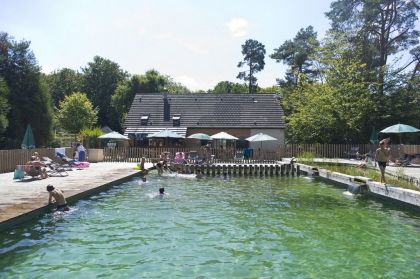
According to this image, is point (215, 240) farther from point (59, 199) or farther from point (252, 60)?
point (252, 60)

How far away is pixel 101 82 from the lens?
7494cm

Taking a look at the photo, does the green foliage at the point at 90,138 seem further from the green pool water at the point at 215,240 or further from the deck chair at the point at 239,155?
the green pool water at the point at 215,240

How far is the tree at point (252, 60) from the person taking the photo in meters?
72.2

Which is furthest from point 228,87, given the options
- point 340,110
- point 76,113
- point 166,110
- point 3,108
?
point 3,108

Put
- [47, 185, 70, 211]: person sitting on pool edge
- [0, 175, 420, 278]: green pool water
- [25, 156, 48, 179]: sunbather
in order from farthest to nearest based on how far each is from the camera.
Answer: [25, 156, 48, 179]: sunbather
[47, 185, 70, 211]: person sitting on pool edge
[0, 175, 420, 278]: green pool water

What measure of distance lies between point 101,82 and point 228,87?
1045 inches

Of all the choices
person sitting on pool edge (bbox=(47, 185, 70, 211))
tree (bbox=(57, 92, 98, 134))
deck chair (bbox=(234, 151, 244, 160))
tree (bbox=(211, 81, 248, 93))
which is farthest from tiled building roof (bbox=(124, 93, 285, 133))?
tree (bbox=(211, 81, 248, 93))

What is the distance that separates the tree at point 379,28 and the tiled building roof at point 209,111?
9.67m

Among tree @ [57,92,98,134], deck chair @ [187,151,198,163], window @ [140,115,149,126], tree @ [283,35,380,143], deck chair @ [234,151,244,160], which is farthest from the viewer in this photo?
tree @ [57,92,98,134]

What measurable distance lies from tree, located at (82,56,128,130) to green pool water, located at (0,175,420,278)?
195 ft

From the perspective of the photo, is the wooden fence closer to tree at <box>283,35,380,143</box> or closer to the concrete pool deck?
tree at <box>283,35,380,143</box>

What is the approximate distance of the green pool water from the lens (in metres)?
7.91

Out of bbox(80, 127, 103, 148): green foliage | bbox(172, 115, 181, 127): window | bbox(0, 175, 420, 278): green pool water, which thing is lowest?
bbox(0, 175, 420, 278): green pool water

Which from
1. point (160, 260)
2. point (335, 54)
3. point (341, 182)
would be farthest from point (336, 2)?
point (160, 260)
